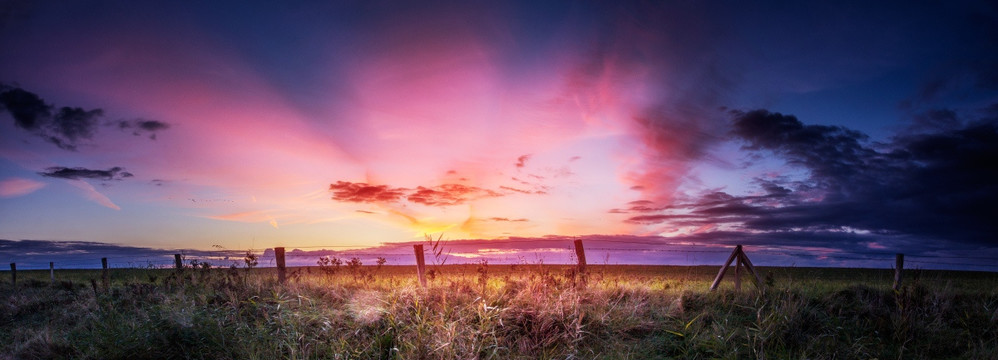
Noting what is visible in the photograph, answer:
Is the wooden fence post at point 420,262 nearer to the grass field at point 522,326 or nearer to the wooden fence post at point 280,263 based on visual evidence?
the grass field at point 522,326

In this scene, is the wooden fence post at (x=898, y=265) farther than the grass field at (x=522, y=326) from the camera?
Yes

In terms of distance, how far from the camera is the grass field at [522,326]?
7.24 m

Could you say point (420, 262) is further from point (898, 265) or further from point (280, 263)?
point (898, 265)

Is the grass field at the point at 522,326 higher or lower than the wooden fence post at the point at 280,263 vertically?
lower

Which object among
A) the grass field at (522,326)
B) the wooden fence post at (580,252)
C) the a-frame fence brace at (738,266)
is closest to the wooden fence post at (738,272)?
the a-frame fence brace at (738,266)

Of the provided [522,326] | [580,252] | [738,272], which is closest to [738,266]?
[738,272]

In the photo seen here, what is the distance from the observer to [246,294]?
10188 mm

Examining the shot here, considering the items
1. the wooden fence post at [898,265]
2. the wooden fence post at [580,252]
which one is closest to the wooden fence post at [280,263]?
the wooden fence post at [580,252]

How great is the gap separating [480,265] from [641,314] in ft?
15.3

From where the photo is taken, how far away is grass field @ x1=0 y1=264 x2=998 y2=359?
7238mm

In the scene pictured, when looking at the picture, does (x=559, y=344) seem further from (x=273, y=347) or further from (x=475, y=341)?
(x=273, y=347)

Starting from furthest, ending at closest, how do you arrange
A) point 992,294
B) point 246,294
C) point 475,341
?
point 992,294
point 246,294
point 475,341

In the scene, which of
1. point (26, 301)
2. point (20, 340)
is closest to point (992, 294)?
point (20, 340)

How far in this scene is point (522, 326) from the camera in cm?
790
